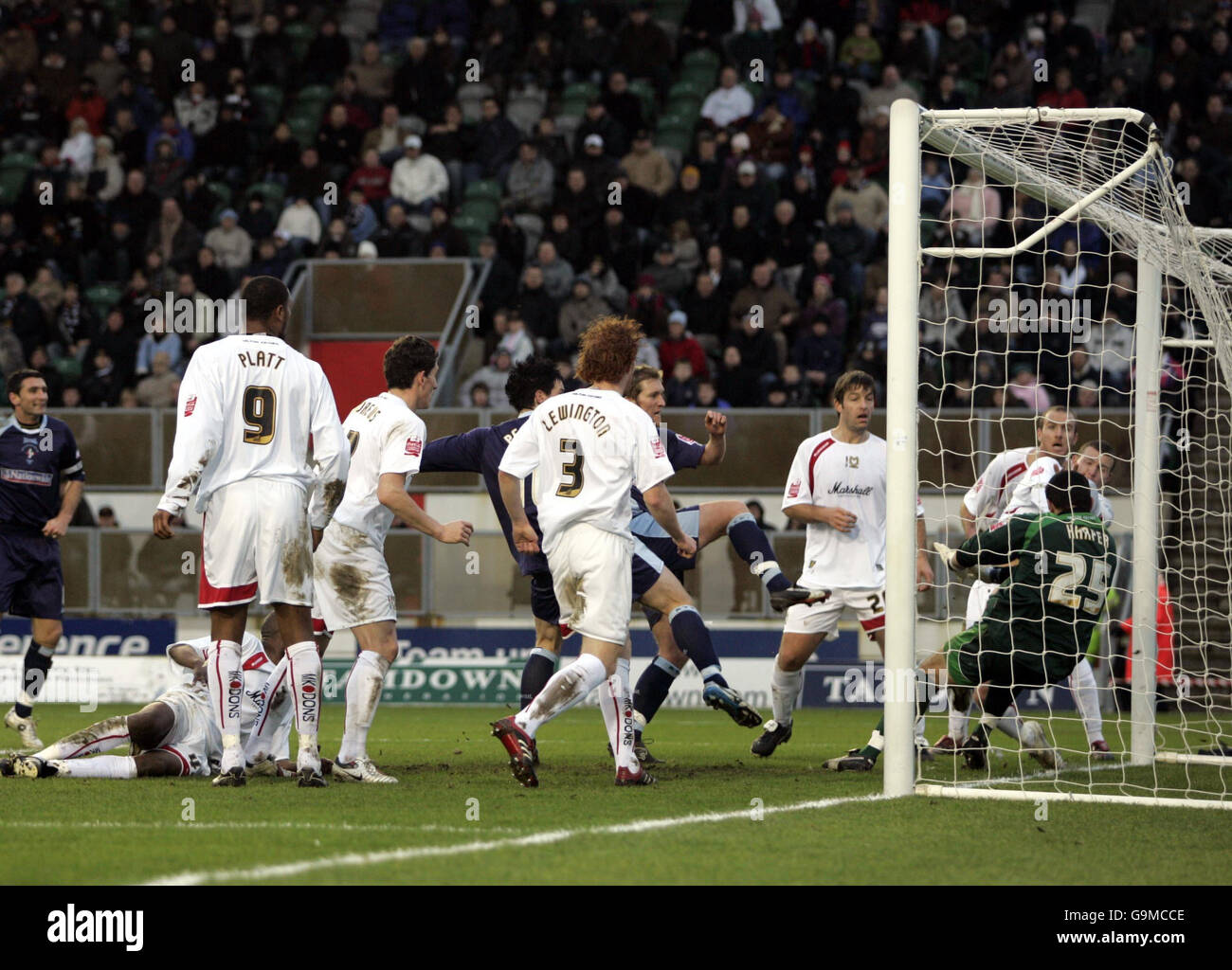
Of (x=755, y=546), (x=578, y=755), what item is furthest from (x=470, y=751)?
(x=755, y=546)

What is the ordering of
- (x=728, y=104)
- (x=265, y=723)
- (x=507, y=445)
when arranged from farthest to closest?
(x=728, y=104)
(x=507, y=445)
(x=265, y=723)

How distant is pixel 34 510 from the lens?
11.8 meters

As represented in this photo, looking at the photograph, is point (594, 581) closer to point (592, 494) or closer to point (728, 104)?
point (592, 494)

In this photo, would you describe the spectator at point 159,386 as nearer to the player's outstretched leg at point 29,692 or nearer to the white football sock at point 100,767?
the player's outstretched leg at point 29,692

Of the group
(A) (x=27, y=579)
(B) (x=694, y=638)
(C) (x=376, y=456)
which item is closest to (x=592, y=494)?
(C) (x=376, y=456)

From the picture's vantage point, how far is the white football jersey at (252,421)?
24.4 ft

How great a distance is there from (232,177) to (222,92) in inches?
65.7

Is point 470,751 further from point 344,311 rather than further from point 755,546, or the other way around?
point 344,311

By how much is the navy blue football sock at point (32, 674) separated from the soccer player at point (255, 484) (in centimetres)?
373

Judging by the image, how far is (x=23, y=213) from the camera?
20500 millimetres

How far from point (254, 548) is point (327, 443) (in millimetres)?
660

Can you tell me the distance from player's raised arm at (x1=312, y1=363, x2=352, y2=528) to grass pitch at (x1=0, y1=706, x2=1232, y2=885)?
1.53m

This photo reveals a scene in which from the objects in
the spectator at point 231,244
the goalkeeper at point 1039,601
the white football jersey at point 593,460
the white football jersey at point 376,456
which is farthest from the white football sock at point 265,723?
the spectator at point 231,244

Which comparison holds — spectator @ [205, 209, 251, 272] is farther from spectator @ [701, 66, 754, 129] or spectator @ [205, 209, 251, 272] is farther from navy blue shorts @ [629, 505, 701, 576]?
navy blue shorts @ [629, 505, 701, 576]
